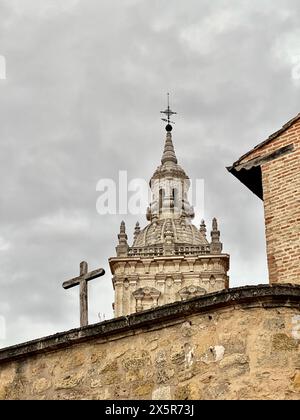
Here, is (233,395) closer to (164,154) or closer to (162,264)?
(162,264)

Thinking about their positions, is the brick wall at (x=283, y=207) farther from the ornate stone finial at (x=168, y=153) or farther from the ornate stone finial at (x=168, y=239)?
the ornate stone finial at (x=168, y=153)

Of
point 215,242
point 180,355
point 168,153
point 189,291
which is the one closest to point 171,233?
point 215,242

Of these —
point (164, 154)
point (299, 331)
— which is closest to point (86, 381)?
point (299, 331)

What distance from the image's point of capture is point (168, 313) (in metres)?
7.26

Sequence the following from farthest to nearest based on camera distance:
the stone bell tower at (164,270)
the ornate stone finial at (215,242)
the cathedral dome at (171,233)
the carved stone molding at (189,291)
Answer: the cathedral dome at (171,233) → the ornate stone finial at (215,242) → the stone bell tower at (164,270) → the carved stone molding at (189,291)

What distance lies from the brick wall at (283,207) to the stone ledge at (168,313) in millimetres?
7337

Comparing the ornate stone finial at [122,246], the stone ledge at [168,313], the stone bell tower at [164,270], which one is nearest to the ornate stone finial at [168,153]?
the stone bell tower at [164,270]

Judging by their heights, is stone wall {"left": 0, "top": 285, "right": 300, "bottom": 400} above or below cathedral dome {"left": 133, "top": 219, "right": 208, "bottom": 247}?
below

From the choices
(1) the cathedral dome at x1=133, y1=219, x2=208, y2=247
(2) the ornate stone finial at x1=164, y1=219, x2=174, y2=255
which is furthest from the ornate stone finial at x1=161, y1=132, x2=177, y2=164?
(2) the ornate stone finial at x1=164, y1=219, x2=174, y2=255

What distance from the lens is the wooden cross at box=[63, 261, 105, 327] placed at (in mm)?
9934

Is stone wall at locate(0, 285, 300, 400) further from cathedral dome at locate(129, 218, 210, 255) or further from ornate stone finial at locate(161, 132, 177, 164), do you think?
ornate stone finial at locate(161, 132, 177, 164)

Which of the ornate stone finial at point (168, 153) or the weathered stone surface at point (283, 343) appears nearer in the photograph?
the weathered stone surface at point (283, 343)

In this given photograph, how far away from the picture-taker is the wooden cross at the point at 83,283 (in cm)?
993

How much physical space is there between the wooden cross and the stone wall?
1941mm
